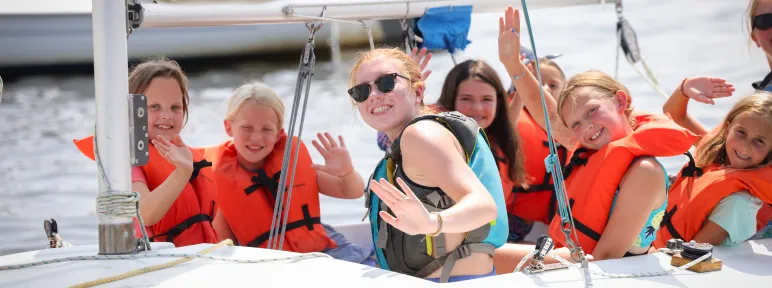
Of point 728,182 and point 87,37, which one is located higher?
point 87,37

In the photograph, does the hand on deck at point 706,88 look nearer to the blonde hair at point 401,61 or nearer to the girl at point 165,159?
the blonde hair at point 401,61

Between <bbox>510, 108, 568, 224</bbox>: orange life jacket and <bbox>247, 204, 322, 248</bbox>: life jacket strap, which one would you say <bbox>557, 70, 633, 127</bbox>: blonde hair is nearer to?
<bbox>510, 108, 568, 224</bbox>: orange life jacket

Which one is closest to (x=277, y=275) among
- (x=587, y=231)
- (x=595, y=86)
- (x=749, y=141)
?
(x=587, y=231)

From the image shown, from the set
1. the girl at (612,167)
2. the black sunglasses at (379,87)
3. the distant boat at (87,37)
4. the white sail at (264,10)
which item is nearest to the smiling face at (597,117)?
the girl at (612,167)

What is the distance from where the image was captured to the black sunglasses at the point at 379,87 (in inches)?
88.9

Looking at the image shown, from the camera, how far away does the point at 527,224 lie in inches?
152

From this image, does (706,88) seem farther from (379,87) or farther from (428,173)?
(428,173)

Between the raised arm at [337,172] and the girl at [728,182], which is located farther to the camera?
the raised arm at [337,172]

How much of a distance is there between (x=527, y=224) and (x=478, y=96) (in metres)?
0.65

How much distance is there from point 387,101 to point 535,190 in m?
1.79

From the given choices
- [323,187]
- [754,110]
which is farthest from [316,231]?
[754,110]

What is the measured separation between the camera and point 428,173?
6.55ft

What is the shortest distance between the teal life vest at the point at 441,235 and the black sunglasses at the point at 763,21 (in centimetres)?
187

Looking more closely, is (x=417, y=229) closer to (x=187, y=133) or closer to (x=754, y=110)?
(x=754, y=110)
